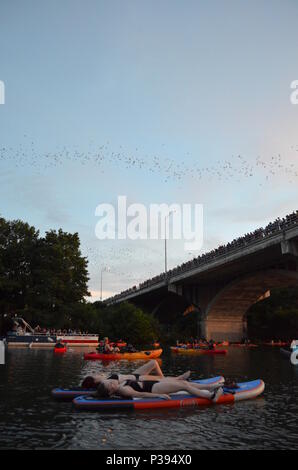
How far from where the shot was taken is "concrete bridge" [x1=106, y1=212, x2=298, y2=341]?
1812 inches

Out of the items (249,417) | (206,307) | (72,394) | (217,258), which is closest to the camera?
(249,417)

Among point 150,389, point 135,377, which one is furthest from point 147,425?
point 135,377

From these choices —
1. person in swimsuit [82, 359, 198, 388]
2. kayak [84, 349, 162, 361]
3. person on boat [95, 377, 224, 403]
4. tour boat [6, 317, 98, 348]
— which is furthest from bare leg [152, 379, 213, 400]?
tour boat [6, 317, 98, 348]

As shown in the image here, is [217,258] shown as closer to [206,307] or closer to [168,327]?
[206,307]

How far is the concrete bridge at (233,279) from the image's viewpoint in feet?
151

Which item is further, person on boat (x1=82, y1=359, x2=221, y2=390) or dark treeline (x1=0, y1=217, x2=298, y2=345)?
dark treeline (x1=0, y1=217, x2=298, y2=345)

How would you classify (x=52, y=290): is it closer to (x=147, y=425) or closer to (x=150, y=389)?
(x=150, y=389)

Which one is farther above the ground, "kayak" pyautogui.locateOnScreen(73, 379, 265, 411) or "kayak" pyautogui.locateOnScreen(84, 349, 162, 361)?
"kayak" pyautogui.locateOnScreen(73, 379, 265, 411)

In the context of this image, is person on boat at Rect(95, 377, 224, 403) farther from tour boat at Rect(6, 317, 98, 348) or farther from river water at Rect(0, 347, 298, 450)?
tour boat at Rect(6, 317, 98, 348)

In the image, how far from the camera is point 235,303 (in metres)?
76.0

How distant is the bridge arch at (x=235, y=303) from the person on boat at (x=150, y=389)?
147 feet

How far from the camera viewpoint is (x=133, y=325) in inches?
2308
